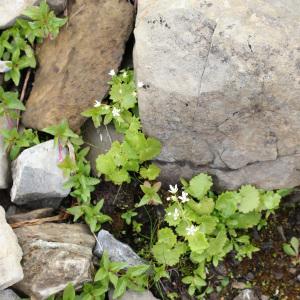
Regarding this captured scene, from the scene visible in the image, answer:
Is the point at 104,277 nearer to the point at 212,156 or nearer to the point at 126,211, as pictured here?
the point at 126,211

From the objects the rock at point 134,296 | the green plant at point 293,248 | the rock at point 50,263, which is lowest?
the rock at point 134,296

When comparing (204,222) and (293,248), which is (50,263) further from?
(293,248)

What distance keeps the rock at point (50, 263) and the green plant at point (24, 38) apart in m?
1.53

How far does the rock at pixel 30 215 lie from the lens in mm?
4496

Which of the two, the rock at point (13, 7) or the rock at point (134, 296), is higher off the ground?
the rock at point (13, 7)

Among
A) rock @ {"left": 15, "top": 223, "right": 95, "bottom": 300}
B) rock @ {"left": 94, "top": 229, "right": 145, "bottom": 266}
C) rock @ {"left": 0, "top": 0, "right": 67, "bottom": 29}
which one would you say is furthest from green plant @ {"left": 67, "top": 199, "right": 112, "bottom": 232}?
rock @ {"left": 0, "top": 0, "right": 67, "bottom": 29}

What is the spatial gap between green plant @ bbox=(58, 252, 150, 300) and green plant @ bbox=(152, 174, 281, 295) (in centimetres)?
26

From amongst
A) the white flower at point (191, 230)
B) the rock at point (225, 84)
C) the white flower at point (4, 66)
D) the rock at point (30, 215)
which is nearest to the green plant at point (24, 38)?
the white flower at point (4, 66)

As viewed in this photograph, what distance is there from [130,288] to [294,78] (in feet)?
6.98

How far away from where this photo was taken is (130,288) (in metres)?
4.29

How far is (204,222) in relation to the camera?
14.5ft

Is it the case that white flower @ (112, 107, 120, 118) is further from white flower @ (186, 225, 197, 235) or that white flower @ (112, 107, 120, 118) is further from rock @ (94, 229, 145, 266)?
white flower @ (186, 225, 197, 235)

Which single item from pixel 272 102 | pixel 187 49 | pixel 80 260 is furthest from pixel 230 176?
pixel 80 260

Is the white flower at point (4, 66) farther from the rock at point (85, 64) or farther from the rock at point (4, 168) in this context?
the rock at point (4, 168)
